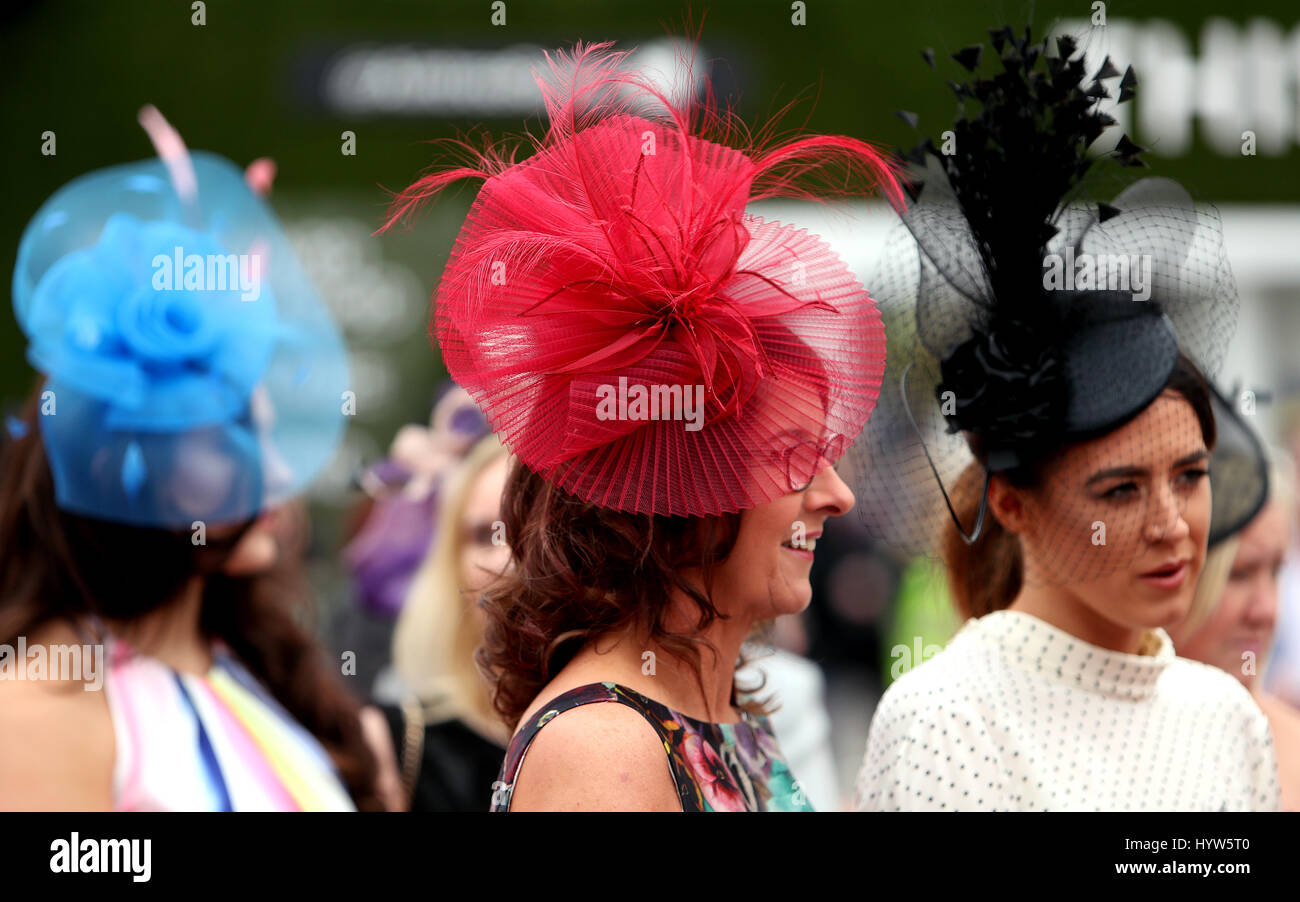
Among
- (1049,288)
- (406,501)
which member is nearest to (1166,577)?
(1049,288)

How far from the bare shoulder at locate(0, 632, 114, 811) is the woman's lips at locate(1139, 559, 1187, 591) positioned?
208 cm

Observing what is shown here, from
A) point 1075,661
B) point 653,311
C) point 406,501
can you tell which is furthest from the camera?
point 406,501

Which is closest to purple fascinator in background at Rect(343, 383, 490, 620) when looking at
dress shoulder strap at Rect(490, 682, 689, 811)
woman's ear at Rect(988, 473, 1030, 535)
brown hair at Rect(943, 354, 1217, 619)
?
brown hair at Rect(943, 354, 1217, 619)

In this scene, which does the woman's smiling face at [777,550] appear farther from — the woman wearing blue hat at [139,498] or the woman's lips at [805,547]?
the woman wearing blue hat at [139,498]

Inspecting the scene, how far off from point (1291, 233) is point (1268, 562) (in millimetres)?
5527

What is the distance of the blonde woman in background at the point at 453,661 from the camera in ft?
10.5

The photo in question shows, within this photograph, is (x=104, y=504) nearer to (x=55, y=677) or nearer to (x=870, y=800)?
(x=55, y=677)

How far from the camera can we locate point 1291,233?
7.51 meters

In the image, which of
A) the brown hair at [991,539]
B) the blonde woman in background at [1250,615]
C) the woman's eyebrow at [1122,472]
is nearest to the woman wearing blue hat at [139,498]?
the brown hair at [991,539]

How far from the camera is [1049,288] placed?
1985 mm

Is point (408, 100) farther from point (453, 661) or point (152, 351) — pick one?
point (152, 351)

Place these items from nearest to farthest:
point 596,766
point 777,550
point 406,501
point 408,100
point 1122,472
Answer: point 596,766, point 777,550, point 1122,472, point 406,501, point 408,100

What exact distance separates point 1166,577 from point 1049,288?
540mm

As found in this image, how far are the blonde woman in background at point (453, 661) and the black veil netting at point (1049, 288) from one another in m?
1.38
